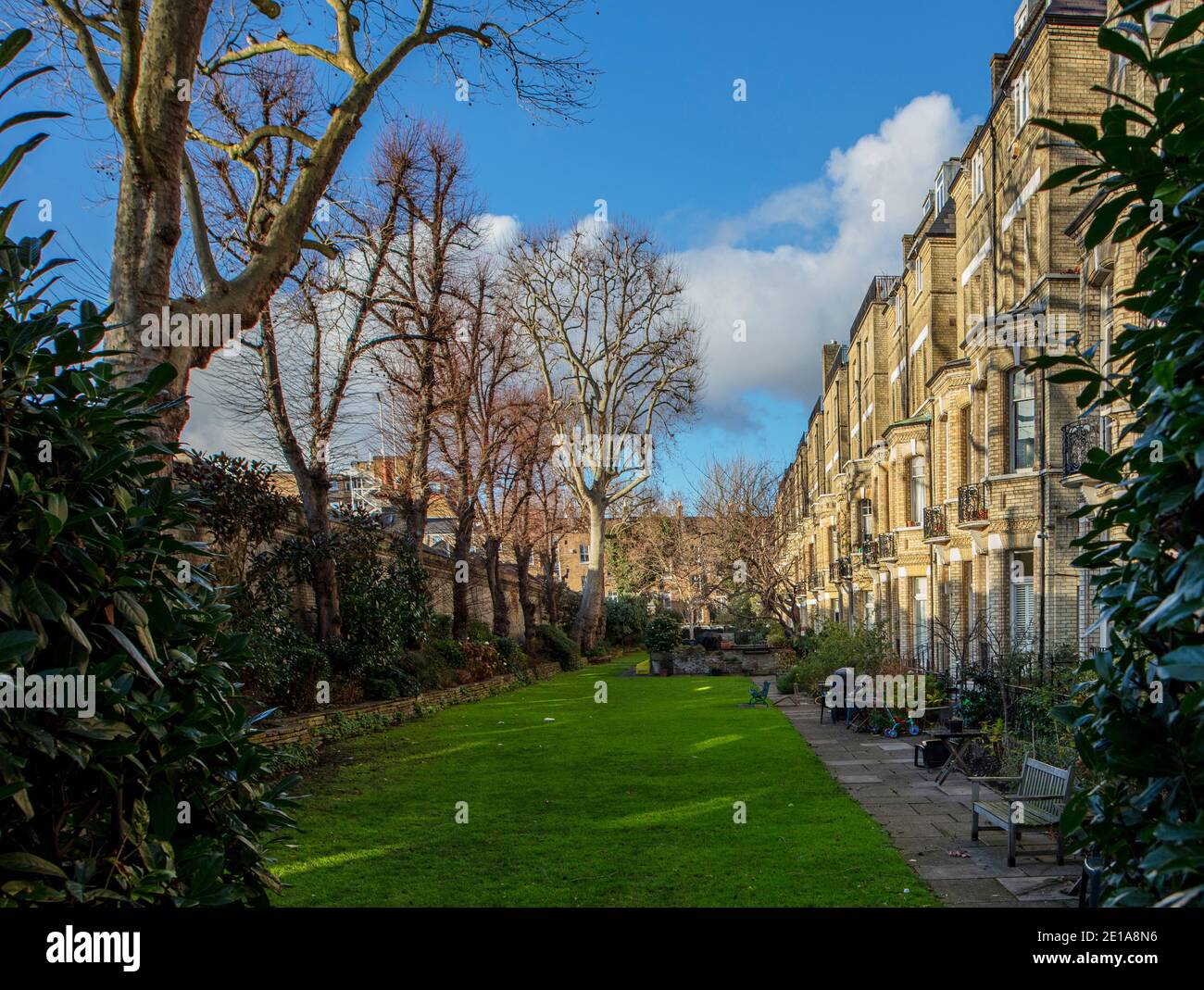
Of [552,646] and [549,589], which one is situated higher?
[549,589]

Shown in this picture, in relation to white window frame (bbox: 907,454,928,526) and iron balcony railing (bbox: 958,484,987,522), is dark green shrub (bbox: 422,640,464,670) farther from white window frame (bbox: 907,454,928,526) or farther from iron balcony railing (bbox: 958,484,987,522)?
white window frame (bbox: 907,454,928,526)

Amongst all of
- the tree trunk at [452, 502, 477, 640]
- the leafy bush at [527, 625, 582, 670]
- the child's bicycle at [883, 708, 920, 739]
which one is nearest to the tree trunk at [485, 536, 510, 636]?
the tree trunk at [452, 502, 477, 640]

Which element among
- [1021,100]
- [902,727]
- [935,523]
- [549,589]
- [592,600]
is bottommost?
[902,727]

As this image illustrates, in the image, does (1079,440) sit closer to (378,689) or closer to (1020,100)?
(1020,100)

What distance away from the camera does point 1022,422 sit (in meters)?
19.1

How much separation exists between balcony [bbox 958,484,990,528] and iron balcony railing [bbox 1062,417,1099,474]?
9.05ft

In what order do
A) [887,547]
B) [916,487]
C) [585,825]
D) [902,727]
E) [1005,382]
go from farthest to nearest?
[887,547] < [916,487] < [1005,382] < [902,727] < [585,825]

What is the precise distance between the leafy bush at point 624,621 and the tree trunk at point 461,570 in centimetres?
2285

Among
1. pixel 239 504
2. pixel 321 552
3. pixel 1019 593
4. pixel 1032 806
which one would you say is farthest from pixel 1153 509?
pixel 1019 593

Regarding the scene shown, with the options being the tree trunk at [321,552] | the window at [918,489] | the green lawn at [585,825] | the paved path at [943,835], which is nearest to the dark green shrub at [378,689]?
the green lawn at [585,825]

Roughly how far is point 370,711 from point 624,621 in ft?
111

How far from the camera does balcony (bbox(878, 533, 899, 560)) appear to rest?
28328 millimetres

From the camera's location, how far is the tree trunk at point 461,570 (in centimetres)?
2587
